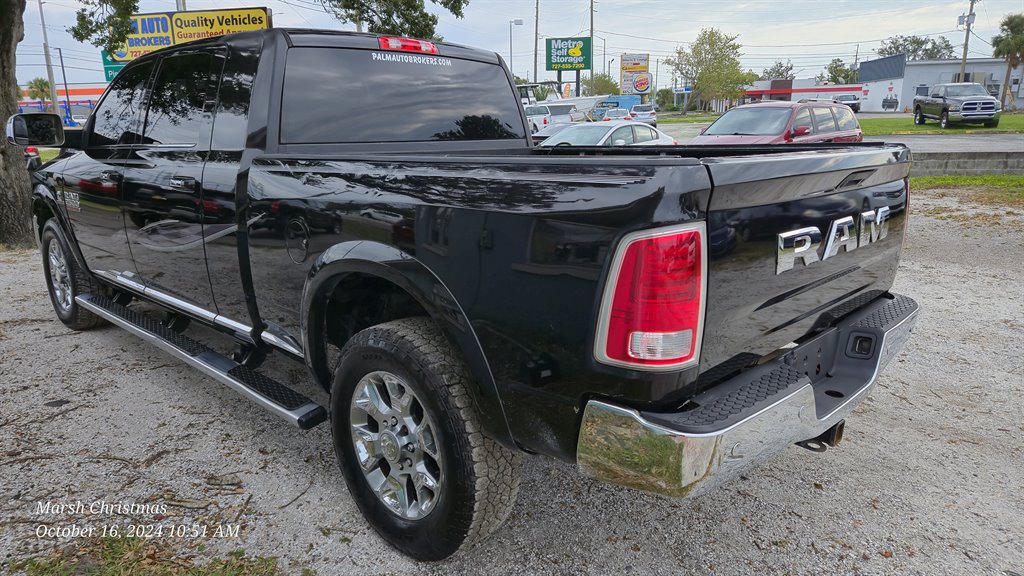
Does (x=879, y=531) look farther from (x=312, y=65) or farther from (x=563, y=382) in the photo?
(x=312, y=65)

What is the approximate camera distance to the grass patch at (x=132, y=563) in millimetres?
2367

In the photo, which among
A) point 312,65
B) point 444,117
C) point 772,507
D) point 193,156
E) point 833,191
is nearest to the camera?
point 833,191

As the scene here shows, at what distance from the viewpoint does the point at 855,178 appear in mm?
2326

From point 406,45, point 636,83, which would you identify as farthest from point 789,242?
point 636,83

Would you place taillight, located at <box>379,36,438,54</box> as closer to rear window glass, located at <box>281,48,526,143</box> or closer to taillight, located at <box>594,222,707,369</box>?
rear window glass, located at <box>281,48,526,143</box>

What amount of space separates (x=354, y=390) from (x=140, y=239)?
6.70 ft

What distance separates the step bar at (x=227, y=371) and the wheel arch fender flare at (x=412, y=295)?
0.26m

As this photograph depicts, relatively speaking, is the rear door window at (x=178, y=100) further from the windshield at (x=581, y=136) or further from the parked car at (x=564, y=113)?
the parked car at (x=564, y=113)

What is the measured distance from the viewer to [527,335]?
192 cm

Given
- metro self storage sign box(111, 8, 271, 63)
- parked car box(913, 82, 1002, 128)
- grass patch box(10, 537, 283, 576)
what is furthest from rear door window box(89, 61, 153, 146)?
parked car box(913, 82, 1002, 128)

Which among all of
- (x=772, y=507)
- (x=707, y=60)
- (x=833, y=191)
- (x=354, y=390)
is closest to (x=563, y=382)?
(x=354, y=390)

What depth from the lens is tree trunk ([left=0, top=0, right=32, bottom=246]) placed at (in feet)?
27.4

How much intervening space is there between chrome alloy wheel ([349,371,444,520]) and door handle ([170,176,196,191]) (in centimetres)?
146

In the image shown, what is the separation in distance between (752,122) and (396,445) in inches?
505
